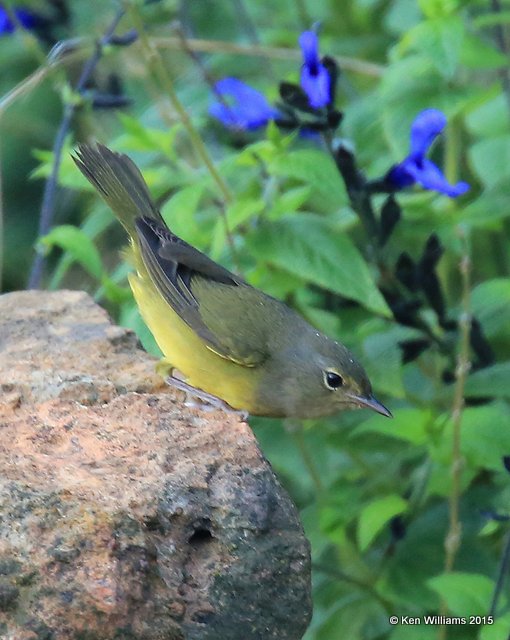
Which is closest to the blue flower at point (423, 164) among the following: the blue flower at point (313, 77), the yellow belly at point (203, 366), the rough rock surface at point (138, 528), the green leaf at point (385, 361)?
the blue flower at point (313, 77)

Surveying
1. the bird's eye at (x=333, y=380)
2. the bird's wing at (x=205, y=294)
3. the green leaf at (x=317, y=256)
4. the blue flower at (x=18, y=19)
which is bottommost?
the bird's eye at (x=333, y=380)

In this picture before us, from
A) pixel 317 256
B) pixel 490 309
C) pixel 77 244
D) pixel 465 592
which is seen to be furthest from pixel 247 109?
pixel 465 592

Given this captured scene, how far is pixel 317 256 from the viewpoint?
3.26 metres

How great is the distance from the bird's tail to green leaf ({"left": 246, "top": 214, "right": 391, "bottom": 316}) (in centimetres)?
37

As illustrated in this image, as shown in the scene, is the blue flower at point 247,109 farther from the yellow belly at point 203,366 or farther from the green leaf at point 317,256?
the yellow belly at point 203,366

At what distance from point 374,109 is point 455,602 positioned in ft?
6.72

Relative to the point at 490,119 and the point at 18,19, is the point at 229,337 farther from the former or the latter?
the point at 18,19

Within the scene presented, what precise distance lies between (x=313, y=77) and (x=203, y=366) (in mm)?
1011

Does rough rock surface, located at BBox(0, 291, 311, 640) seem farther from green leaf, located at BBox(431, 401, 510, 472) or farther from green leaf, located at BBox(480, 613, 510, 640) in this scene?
green leaf, located at BBox(431, 401, 510, 472)

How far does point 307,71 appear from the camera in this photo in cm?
321

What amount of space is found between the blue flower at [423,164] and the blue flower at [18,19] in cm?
187

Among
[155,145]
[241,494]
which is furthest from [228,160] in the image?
[241,494]

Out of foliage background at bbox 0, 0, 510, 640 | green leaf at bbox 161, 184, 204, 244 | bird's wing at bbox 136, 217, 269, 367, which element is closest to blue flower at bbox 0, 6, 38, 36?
foliage background at bbox 0, 0, 510, 640

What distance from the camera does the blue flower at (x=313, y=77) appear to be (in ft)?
10.4
